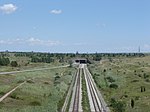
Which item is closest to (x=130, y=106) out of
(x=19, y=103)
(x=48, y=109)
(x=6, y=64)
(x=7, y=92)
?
(x=48, y=109)

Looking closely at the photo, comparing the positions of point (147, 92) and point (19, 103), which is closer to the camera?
point (19, 103)

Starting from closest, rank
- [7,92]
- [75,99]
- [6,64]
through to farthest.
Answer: [75,99] → [7,92] → [6,64]

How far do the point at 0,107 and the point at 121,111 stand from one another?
1913cm

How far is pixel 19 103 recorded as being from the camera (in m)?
65.5

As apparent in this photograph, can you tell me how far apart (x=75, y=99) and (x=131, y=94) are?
14.0 metres

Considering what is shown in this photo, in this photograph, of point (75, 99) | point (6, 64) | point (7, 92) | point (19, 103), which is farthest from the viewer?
point (6, 64)

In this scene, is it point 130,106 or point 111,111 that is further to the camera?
point 130,106

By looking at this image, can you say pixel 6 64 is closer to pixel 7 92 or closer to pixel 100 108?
pixel 7 92

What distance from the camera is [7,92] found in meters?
76.9

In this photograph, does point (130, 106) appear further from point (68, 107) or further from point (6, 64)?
point (6, 64)

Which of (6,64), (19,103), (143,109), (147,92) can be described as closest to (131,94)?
(147,92)

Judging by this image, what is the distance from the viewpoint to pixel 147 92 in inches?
3184

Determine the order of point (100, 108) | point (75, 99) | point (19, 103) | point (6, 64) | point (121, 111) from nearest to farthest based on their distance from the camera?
point (121, 111), point (100, 108), point (19, 103), point (75, 99), point (6, 64)

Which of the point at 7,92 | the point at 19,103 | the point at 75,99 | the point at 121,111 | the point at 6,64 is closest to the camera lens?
the point at 121,111
